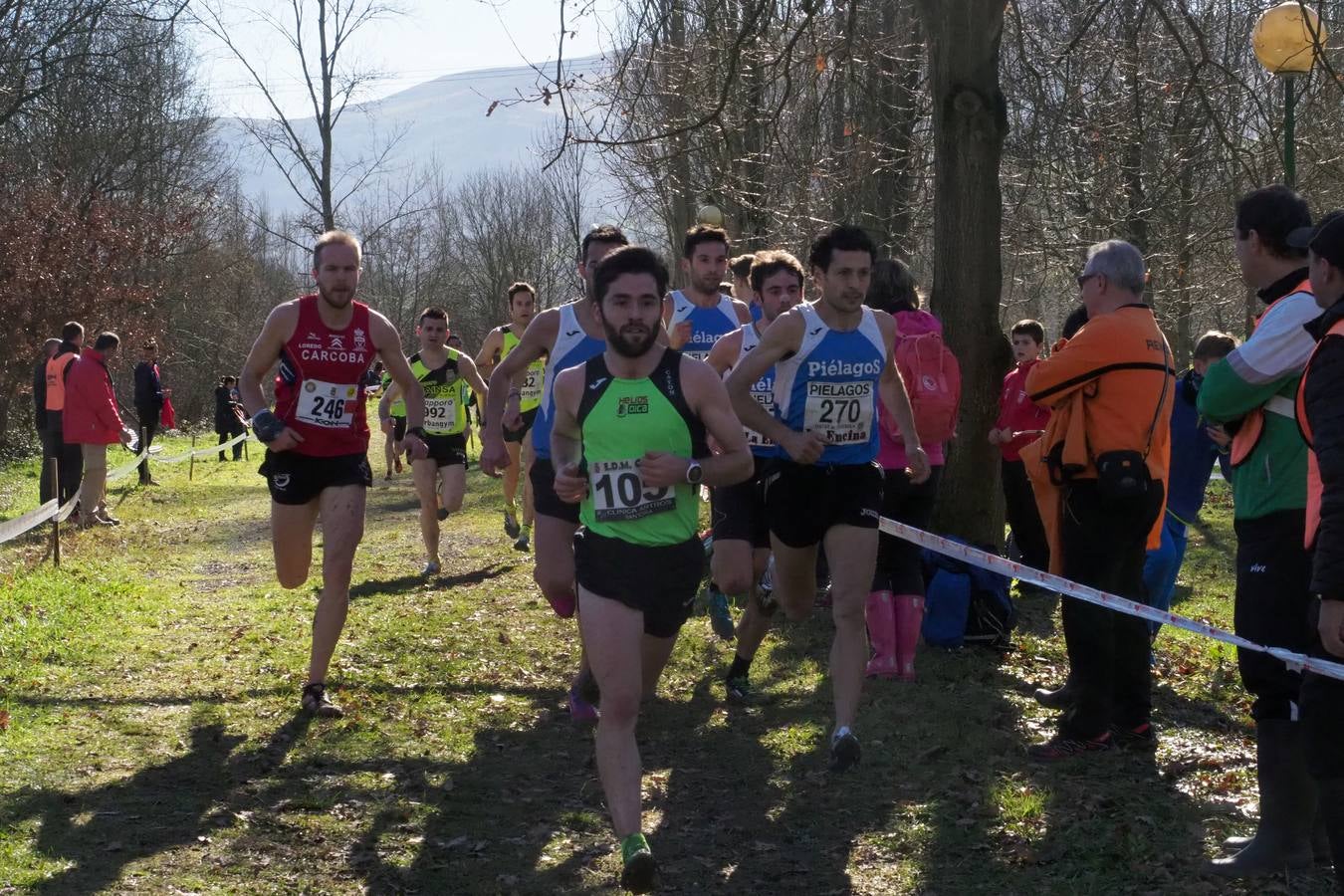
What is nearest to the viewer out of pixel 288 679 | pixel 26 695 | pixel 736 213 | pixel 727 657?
pixel 26 695

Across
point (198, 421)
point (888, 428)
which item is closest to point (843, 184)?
point (888, 428)

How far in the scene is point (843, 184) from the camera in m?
14.5

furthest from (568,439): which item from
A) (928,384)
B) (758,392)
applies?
(928,384)

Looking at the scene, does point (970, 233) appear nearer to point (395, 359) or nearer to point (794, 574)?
point (794, 574)

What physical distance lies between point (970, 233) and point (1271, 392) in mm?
4685

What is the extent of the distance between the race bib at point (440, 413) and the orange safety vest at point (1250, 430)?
791cm

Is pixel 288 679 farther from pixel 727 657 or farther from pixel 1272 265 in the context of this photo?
pixel 1272 265

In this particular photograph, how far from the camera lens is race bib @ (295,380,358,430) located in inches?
275

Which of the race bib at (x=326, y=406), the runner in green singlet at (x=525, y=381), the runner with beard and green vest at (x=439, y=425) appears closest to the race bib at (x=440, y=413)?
the runner with beard and green vest at (x=439, y=425)

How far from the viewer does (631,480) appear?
4684mm

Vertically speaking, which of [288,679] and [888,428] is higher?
[888,428]

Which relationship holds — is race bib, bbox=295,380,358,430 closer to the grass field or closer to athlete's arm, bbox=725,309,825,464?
the grass field

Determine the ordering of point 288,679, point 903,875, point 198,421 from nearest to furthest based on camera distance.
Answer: point 903,875 < point 288,679 < point 198,421

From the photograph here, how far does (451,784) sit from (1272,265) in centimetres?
388
